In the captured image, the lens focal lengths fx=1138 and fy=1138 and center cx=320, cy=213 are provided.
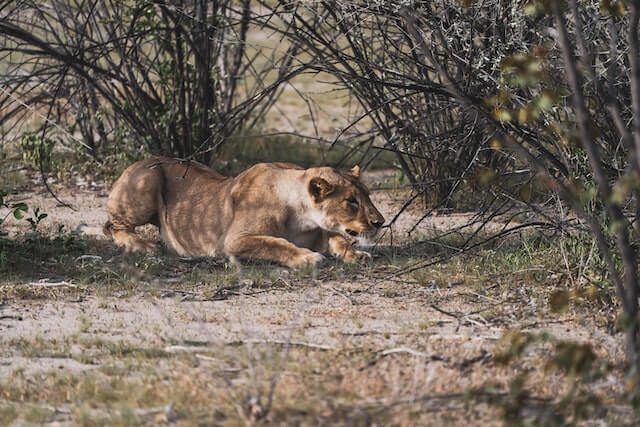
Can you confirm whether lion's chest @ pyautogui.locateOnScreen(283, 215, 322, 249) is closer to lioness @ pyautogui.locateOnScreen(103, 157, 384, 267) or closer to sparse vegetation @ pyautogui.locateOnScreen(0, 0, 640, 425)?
lioness @ pyautogui.locateOnScreen(103, 157, 384, 267)

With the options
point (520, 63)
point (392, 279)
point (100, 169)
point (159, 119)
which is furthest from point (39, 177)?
point (520, 63)

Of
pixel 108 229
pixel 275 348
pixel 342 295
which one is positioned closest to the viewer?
pixel 275 348

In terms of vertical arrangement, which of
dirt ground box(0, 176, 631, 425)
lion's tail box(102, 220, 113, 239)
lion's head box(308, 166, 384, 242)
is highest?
lion's head box(308, 166, 384, 242)

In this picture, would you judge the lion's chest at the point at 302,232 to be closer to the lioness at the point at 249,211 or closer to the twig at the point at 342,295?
the lioness at the point at 249,211

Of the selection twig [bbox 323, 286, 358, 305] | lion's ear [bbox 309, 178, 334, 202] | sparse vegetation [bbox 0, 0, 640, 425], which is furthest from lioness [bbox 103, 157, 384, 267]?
twig [bbox 323, 286, 358, 305]

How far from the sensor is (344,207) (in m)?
6.66

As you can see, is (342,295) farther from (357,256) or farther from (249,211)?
(249,211)

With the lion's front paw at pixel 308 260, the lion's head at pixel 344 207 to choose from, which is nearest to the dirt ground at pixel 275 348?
the lion's front paw at pixel 308 260

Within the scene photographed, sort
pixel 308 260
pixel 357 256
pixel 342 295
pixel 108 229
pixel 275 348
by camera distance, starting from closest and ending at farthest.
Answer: pixel 275 348
pixel 342 295
pixel 308 260
pixel 357 256
pixel 108 229

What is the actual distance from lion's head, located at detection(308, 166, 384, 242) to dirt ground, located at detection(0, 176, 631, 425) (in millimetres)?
223

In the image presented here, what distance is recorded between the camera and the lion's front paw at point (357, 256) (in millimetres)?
6523

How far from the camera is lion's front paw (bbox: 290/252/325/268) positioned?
641 centimetres

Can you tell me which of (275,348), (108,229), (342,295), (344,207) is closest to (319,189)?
(344,207)

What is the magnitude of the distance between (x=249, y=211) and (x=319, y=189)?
488 mm
